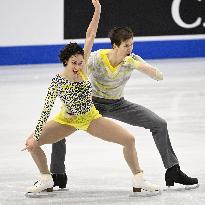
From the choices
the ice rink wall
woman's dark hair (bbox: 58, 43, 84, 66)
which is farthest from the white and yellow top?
the ice rink wall

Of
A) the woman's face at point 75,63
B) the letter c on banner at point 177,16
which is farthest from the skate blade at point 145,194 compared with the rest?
the letter c on banner at point 177,16

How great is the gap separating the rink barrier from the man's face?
815cm

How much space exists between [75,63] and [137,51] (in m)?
8.91

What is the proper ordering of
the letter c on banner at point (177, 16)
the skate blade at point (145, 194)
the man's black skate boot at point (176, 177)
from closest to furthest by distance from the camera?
the skate blade at point (145, 194) → the man's black skate boot at point (176, 177) → the letter c on banner at point (177, 16)

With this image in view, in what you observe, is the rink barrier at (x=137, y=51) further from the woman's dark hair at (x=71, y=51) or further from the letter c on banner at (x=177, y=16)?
the woman's dark hair at (x=71, y=51)

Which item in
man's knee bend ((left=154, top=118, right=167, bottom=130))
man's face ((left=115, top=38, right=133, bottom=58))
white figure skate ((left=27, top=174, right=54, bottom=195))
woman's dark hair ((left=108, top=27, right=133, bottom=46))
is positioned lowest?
white figure skate ((left=27, top=174, right=54, bottom=195))

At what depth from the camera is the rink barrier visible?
13977 mm

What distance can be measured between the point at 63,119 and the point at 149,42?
894cm

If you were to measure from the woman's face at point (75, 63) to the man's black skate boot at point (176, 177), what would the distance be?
1.04 m

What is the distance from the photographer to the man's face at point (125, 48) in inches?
231

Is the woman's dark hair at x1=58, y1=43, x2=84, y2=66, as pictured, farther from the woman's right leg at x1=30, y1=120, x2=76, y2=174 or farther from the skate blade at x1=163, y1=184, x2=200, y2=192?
the skate blade at x1=163, y1=184, x2=200, y2=192

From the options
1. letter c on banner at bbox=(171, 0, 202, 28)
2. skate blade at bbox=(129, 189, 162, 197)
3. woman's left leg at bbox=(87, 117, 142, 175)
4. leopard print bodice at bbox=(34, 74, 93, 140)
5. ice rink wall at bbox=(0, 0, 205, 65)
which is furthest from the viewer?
letter c on banner at bbox=(171, 0, 202, 28)

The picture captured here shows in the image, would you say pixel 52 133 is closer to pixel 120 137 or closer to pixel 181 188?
pixel 120 137

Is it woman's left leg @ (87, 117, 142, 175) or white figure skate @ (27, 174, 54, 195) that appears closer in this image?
woman's left leg @ (87, 117, 142, 175)
